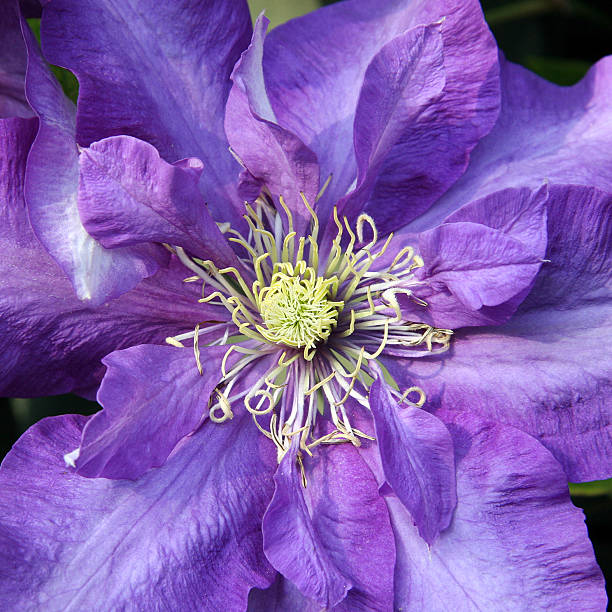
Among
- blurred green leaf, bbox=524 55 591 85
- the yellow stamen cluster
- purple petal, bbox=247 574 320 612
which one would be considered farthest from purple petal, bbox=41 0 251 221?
blurred green leaf, bbox=524 55 591 85

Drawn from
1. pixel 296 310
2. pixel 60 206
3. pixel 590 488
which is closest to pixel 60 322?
pixel 60 206

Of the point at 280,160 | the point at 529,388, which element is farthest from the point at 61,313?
the point at 529,388

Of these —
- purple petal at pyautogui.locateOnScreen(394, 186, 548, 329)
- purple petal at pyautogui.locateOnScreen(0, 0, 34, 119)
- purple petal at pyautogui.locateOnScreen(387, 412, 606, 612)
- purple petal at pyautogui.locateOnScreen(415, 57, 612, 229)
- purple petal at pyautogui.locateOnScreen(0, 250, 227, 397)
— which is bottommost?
purple petal at pyautogui.locateOnScreen(387, 412, 606, 612)

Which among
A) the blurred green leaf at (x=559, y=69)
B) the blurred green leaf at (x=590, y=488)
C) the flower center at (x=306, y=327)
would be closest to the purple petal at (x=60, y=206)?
the flower center at (x=306, y=327)

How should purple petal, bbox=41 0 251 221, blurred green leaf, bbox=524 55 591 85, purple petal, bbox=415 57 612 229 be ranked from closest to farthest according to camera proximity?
purple petal, bbox=41 0 251 221 < purple petal, bbox=415 57 612 229 < blurred green leaf, bbox=524 55 591 85

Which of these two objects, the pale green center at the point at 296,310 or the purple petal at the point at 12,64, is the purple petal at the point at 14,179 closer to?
the purple petal at the point at 12,64

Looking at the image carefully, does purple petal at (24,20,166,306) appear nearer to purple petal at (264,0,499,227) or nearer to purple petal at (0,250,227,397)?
purple petal at (0,250,227,397)
